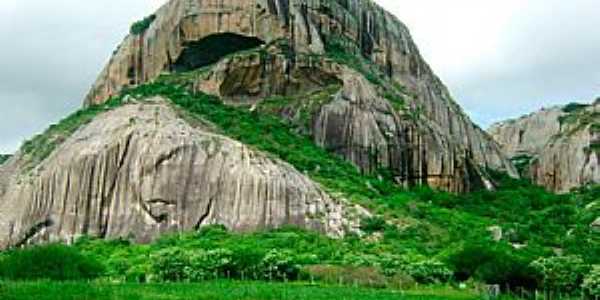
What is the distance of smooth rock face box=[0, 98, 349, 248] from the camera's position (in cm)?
7531

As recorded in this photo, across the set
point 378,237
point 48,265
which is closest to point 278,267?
point 48,265

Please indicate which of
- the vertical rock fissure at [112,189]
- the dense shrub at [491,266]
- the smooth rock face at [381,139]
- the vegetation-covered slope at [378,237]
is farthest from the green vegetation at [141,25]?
the dense shrub at [491,266]

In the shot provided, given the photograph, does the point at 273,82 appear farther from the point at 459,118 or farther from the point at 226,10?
the point at 459,118

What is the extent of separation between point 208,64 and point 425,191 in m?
28.3

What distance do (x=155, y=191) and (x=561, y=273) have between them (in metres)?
32.3

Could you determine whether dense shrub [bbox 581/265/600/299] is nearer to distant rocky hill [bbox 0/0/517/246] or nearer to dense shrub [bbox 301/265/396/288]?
dense shrub [bbox 301/265/396/288]

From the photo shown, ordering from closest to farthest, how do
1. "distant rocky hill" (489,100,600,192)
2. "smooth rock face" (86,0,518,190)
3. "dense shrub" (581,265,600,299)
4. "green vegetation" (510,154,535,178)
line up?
Result: 1. "dense shrub" (581,265,600,299)
2. "smooth rock face" (86,0,518,190)
3. "distant rocky hill" (489,100,600,192)
4. "green vegetation" (510,154,535,178)

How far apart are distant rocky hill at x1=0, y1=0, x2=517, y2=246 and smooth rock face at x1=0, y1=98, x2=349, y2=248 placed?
10cm

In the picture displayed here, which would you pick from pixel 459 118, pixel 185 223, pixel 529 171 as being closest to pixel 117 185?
pixel 185 223

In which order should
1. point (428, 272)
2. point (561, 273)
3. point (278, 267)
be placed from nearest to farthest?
1. point (561, 273)
2. point (278, 267)
3. point (428, 272)

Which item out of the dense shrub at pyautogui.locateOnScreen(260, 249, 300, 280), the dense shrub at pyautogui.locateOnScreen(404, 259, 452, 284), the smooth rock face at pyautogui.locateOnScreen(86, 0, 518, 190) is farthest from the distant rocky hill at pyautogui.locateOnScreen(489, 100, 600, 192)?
the dense shrub at pyautogui.locateOnScreen(260, 249, 300, 280)

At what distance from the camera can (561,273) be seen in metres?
56.4

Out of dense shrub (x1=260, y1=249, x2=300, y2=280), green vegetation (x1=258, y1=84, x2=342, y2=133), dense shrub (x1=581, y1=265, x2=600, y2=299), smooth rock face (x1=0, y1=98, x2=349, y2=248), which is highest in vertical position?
green vegetation (x1=258, y1=84, x2=342, y2=133)

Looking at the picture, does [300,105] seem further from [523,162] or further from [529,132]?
[529,132]
